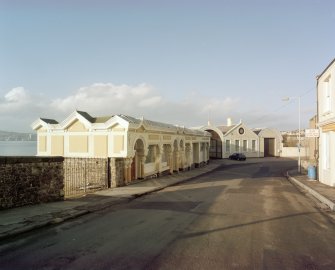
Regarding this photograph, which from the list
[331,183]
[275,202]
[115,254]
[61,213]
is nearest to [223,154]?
[331,183]

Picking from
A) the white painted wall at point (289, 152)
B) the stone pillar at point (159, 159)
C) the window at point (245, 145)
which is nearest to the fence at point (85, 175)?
the stone pillar at point (159, 159)

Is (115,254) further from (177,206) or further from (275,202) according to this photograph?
(275,202)

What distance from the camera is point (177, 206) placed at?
1504cm

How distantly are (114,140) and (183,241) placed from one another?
17.1 metres

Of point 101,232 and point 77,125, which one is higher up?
point 77,125

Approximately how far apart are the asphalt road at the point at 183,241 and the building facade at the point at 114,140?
1054cm

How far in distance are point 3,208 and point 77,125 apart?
629 inches

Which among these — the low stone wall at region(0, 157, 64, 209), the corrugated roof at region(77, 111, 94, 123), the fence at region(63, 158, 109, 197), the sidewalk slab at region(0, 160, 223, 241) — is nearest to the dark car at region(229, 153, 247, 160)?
the corrugated roof at region(77, 111, 94, 123)

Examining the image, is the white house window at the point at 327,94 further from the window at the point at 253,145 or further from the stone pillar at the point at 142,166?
the window at the point at 253,145

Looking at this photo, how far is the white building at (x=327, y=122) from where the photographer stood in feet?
71.2

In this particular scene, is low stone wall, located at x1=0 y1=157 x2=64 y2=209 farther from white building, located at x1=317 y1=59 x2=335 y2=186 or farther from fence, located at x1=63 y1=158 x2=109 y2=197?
white building, located at x1=317 y1=59 x2=335 y2=186

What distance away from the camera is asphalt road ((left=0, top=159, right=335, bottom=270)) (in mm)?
7246

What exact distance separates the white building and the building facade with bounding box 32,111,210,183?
1265 centimetres

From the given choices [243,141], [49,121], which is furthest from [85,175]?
[243,141]
